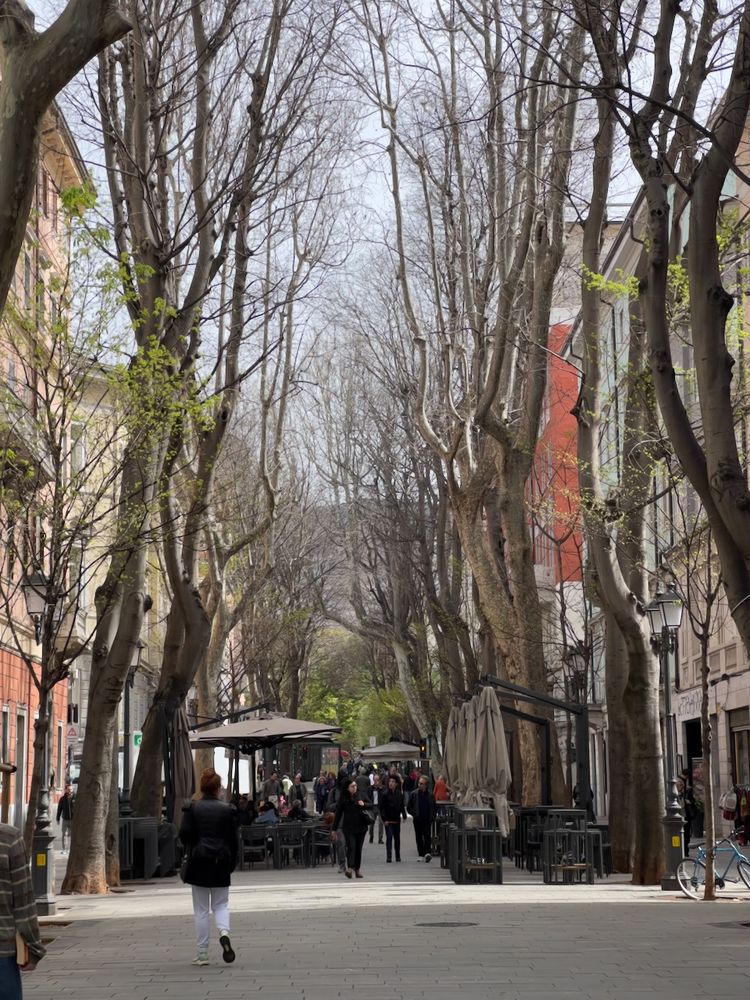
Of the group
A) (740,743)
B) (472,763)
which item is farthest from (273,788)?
(472,763)

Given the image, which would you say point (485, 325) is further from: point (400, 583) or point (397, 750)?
point (397, 750)

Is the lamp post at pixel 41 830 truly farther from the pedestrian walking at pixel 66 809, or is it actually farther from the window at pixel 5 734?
the window at pixel 5 734

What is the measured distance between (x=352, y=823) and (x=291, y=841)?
13.7 ft

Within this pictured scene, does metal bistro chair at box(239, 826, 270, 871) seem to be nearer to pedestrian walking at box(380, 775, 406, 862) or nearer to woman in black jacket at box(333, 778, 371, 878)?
pedestrian walking at box(380, 775, 406, 862)

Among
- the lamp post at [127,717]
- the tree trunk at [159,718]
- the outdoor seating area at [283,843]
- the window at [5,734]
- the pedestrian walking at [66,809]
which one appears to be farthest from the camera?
the window at [5,734]

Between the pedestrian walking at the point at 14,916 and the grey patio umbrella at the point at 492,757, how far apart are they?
16.7 meters

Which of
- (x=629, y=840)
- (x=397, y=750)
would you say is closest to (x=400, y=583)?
(x=397, y=750)

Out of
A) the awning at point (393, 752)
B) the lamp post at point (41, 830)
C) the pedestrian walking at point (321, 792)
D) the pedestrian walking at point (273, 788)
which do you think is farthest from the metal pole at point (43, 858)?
the awning at point (393, 752)

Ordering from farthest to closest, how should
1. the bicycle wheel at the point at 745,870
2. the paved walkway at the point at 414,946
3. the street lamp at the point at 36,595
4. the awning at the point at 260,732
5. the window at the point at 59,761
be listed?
1. the window at the point at 59,761
2. the awning at the point at 260,732
3. the bicycle wheel at the point at 745,870
4. the street lamp at the point at 36,595
5. the paved walkway at the point at 414,946

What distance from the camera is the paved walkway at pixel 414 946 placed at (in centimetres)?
1117

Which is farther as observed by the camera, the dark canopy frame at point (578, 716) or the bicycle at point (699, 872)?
the dark canopy frame at point (578, 716)

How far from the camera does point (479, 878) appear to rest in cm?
2200

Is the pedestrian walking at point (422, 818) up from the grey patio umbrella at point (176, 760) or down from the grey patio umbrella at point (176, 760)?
down

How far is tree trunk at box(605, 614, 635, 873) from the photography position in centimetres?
2167
